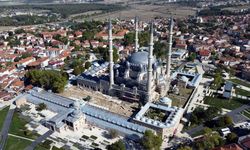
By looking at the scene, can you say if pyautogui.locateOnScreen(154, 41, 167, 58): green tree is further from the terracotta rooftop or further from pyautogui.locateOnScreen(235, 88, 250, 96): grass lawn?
the terracotta rooftop

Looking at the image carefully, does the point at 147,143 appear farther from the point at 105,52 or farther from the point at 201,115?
the point at 105,52

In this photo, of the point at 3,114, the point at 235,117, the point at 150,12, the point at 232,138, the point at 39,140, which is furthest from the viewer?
the point at 150,12

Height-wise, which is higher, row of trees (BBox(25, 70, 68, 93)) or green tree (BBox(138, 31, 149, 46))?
green tree (BBox(138, 31, 149, 46))

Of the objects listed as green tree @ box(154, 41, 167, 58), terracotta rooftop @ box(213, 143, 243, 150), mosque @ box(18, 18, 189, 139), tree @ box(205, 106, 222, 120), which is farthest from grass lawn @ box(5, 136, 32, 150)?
green tree @ box(154, 41, 167, 58)

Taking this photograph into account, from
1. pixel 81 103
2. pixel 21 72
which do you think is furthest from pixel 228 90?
pixel 21 72

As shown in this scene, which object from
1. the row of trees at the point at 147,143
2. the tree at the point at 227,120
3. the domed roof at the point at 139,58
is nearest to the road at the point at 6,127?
the row of trees at the point at 147,143

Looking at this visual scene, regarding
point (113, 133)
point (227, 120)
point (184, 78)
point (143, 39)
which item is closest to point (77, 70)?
point (184, 78)

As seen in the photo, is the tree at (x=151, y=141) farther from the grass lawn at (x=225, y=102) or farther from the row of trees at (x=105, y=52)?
the row of trees at (x=105, y=52)
